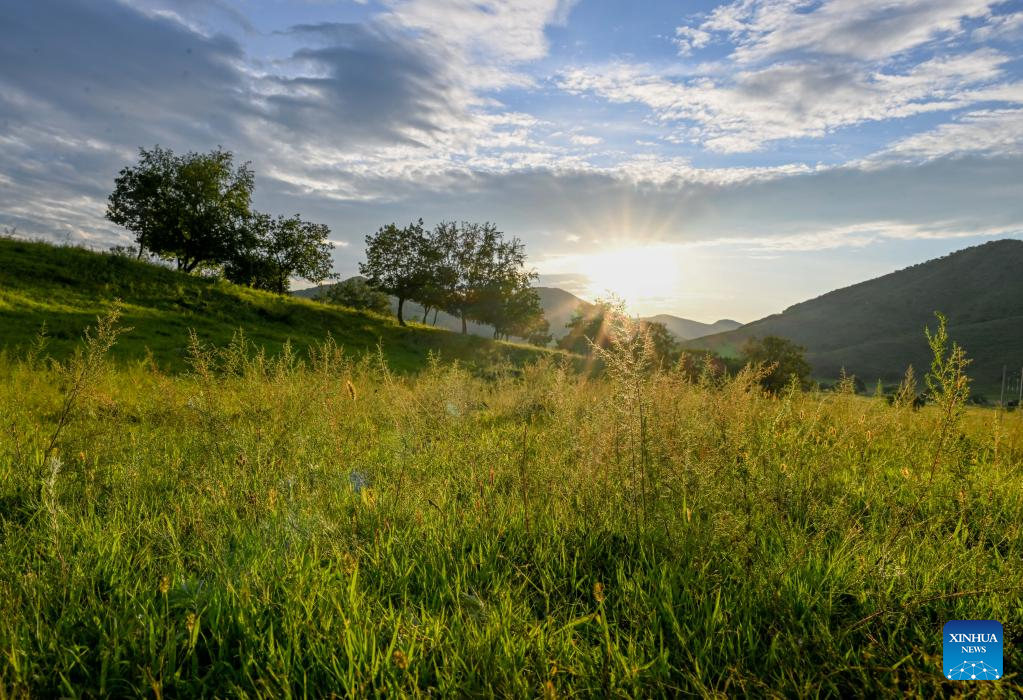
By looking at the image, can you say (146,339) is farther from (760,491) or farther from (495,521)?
(760,491)

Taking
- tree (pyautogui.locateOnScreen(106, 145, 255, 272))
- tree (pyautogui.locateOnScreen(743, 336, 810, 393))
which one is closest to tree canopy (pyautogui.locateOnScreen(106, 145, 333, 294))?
tree (pyautogui.locateOnScreen(106, 145, 255, 272))

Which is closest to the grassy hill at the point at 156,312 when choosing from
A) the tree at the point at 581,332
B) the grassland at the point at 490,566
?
the grassland at the point at 490,566

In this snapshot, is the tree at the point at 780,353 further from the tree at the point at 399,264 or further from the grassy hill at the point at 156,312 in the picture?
the tree at the point at 399,264

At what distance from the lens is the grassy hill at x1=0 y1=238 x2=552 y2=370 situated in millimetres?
17156

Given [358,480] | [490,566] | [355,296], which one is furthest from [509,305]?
Answer: [490,566]

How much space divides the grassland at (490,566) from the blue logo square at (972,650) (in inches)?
2.6

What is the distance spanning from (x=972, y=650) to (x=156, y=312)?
88.3 ft

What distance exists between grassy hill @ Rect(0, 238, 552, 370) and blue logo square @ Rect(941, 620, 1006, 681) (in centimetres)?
1235

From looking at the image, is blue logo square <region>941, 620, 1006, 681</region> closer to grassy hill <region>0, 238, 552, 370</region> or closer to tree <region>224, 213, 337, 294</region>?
grassy hill <region>0, 238, 552, 370</region>

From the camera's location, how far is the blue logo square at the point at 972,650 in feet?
7.74

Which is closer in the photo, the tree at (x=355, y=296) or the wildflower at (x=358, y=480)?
the wildflower at (x=358, y=480)

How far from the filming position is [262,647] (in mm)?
2514

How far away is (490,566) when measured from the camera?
328 centimetres

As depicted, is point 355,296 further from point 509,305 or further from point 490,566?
point 490,566
